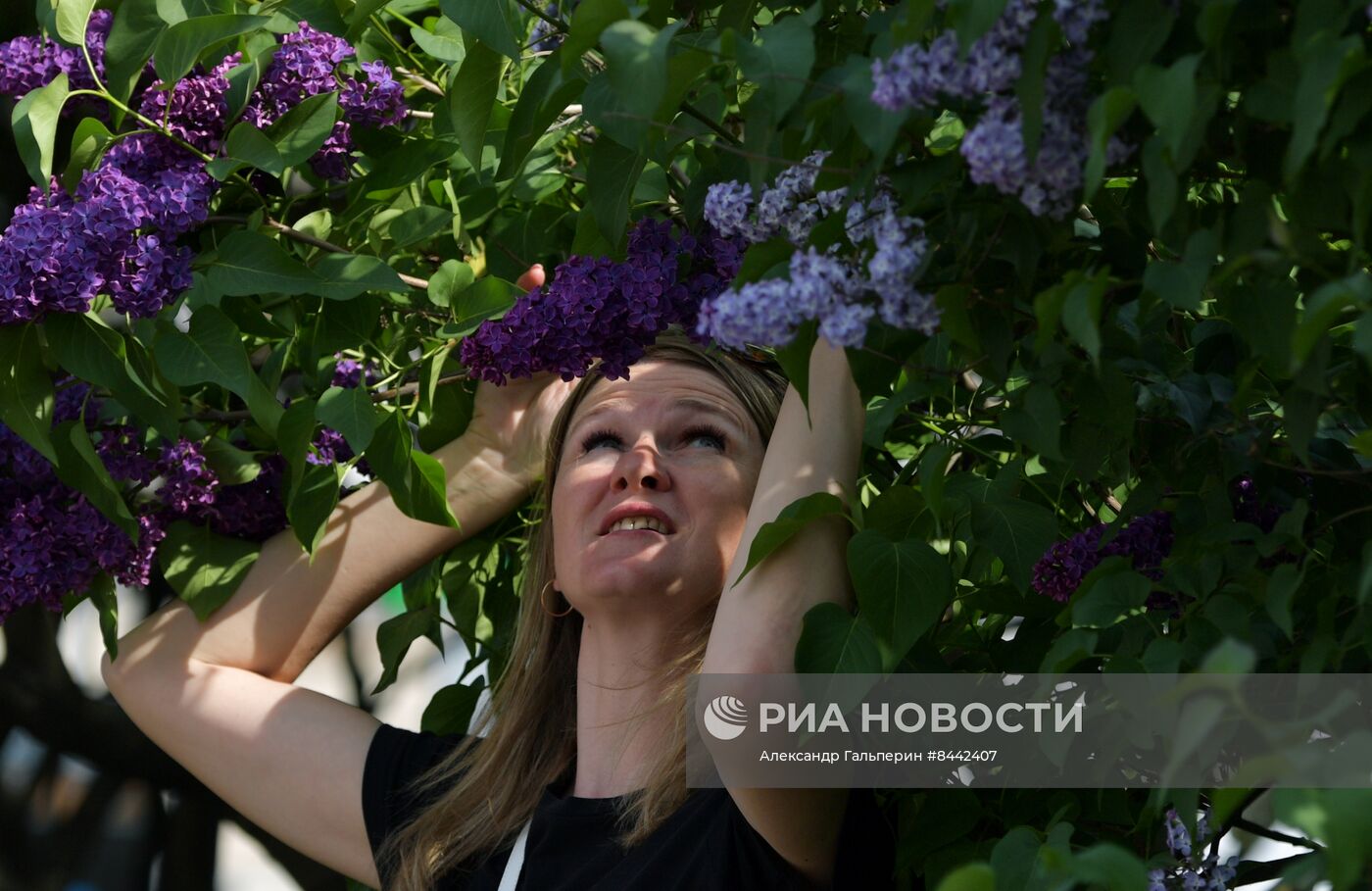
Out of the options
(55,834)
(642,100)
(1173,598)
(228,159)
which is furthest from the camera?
(55,834)

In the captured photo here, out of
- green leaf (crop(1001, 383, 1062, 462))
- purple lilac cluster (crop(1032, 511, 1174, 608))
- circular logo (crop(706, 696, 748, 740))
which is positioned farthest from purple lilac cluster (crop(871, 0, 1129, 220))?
circular logo (crop(706, 696, 748, 740))

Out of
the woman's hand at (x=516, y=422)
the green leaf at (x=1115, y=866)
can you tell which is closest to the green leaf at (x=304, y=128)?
the woman's hand at (x=516, y=422)

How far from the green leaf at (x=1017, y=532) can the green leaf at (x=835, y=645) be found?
13cm

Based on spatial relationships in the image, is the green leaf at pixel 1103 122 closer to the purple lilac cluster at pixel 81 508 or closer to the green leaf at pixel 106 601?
the purple lilac cluster at pixel 81 508

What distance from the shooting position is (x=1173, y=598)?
1.18 meters

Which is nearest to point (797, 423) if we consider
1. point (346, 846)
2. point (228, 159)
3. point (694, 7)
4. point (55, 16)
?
point (694, 7)

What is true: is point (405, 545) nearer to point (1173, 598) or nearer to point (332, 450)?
point (332, 450)

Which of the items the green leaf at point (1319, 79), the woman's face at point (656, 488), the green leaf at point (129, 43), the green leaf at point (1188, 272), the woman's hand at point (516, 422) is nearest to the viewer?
the green leaf at point (1319, 79)

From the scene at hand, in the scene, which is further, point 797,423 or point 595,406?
point 595,406

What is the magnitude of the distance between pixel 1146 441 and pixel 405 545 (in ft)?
3.68

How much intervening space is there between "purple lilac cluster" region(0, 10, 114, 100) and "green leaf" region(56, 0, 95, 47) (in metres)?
0.04

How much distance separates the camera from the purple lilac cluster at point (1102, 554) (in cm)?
123

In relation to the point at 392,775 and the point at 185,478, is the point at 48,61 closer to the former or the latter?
the point at 185,478

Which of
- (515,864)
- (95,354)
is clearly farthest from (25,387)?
(515,864)
